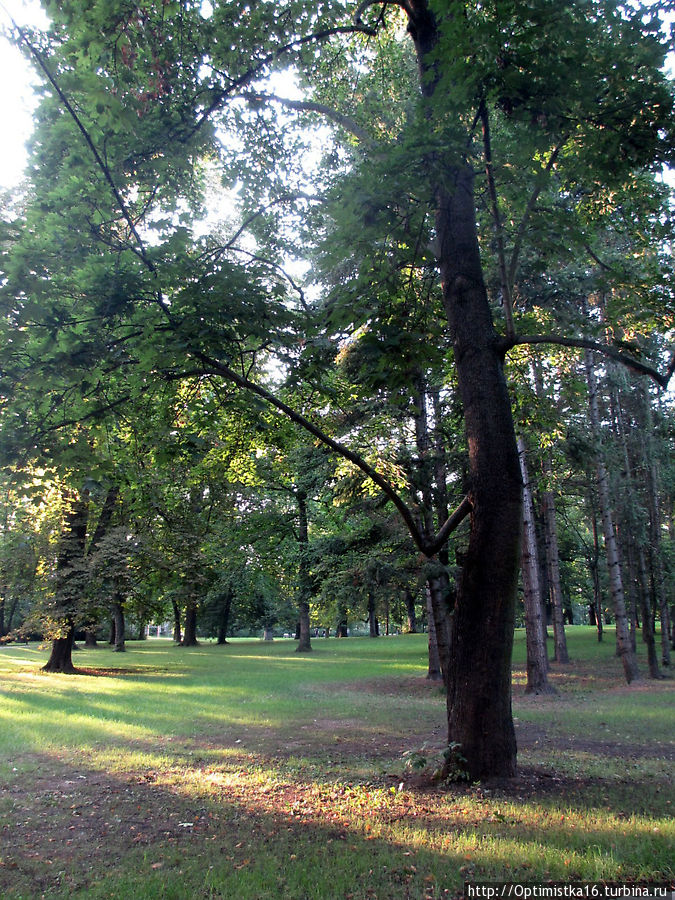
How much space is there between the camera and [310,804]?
5.58 m

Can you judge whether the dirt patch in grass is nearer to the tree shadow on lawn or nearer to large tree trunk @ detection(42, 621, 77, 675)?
the tree shadow on lawn

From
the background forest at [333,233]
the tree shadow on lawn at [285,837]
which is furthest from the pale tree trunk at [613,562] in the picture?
the tree shadow on lawn at [285,837]

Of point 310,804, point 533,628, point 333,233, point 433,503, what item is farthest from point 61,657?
point 333,233

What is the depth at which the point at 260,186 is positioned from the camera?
27.1 ft

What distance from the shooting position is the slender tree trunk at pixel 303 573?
870 inches

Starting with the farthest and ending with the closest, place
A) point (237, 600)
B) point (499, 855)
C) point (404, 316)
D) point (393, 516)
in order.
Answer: point (237, 600)
point (393, 516)
point (404, 316)
point (499, 855)

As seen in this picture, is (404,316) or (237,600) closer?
(404,316)

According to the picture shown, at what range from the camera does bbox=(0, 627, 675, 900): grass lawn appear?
3846 millimetres

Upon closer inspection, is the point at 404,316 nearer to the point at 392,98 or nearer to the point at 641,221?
the point at 641,221

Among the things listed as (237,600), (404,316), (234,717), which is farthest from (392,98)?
(237,600)

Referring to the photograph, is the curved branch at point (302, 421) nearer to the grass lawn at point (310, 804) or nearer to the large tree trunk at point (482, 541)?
the large tree trunk at point (482, 541)

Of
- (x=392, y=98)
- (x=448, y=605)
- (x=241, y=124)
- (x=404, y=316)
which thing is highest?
(x=392, y=98)

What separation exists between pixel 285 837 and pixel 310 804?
0.91 meters

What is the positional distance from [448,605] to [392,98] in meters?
11.0
